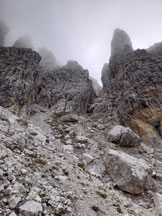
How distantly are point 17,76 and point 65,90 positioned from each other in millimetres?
16466

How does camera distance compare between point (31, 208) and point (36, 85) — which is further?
point (36, 85)

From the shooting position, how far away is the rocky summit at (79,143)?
264 inches

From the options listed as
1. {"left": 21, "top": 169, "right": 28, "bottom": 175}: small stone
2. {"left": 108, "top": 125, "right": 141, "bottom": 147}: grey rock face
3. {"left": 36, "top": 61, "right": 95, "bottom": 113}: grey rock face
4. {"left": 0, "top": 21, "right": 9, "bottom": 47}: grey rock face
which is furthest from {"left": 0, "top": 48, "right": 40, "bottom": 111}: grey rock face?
{"left": 0, "top": 21, "right": 9, "bottom": 47}: grey rock face

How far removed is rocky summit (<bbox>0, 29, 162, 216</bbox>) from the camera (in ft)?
22.0

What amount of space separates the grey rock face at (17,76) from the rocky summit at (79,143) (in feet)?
Answer: 0.69

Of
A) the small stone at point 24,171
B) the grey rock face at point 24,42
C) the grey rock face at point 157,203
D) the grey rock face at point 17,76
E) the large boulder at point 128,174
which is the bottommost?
the grey rock face at point 157,203

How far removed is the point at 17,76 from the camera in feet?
105

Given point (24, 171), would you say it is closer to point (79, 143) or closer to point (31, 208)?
point (31, 208)

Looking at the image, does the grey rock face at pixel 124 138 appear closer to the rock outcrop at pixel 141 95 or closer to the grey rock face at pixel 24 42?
the rock outcrop at pixel 141 95

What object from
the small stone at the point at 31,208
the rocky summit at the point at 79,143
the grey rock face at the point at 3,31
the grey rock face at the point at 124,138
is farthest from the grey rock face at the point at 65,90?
the grey rock face at the point at 3,31

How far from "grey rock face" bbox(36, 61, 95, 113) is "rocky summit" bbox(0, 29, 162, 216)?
0.33 metres

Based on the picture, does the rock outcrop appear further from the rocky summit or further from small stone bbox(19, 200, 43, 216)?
small stone bbox(19, 200, 43, 216)

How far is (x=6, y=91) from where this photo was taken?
28141 millimetres

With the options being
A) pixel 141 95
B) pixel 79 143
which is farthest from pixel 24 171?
pixel 141 95
